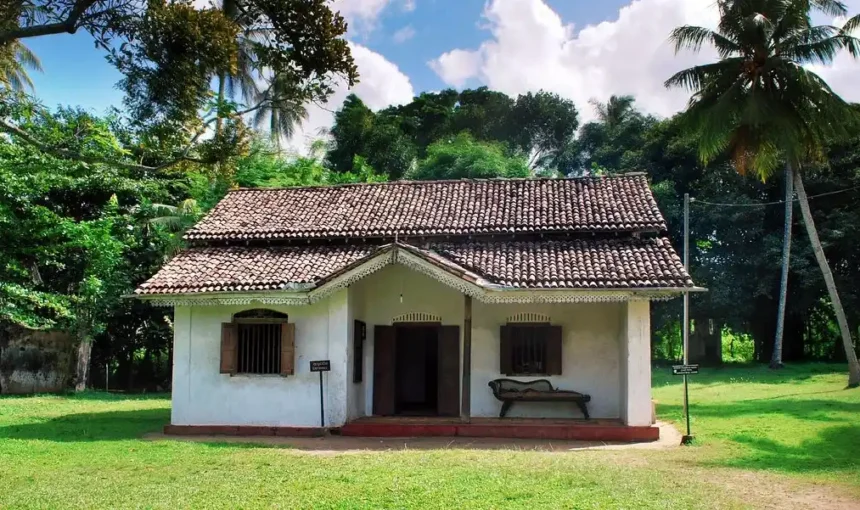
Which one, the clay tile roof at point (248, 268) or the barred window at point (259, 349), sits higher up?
the clay tile roof at point (248, 268)

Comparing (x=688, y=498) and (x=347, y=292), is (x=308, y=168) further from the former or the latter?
(x=688, y=498)

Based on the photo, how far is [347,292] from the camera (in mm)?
14125

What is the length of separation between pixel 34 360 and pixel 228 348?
11269mm

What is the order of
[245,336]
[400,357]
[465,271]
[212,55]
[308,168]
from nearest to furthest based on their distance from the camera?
[212,55] → [465,271] → [245,336] → [400,357] → [308,168]

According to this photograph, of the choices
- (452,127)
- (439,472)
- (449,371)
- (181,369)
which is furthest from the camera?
(452,127)

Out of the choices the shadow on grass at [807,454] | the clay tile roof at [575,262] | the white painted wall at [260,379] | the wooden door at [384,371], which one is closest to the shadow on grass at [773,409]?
the shadow on grass at [807,454]

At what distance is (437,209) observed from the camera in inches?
653

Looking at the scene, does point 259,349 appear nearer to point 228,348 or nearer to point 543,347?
point 228,348

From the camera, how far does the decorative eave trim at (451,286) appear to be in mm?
13180

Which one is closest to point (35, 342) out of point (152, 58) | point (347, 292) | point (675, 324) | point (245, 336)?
point (245, 336)

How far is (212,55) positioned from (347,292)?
7.92 metres

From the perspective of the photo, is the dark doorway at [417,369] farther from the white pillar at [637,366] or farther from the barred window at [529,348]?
the white pillar at [637,366]

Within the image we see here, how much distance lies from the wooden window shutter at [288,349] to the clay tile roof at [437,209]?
7.39 feet

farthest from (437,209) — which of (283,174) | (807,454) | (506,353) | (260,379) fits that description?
(283,174)
